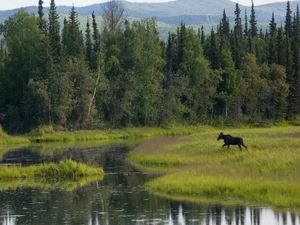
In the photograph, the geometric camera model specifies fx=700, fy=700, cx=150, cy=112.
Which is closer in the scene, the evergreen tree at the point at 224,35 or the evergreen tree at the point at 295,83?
the evergreen tree at the point at 295,83

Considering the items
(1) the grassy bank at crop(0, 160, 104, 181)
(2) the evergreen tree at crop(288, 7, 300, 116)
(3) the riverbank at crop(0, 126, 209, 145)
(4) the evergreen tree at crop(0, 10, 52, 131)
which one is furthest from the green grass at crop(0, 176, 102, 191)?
(2) the evergreen tree at crop(288, 7, 300, 116)

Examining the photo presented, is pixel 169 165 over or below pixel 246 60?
below

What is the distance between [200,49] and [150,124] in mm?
15250

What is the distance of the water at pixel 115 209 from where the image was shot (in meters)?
30.8

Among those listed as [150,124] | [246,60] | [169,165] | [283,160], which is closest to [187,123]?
[150,124]

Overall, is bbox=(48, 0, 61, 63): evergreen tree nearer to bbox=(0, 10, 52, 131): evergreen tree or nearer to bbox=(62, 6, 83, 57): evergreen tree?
bbox=(62, 6, 83, 57): evergreen tree

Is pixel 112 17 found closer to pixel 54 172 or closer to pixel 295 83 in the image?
pixel 295 83

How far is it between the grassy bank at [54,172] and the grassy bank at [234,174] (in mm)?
5087

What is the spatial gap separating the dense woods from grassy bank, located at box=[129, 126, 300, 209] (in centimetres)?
4597

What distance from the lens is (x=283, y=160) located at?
41.3 m

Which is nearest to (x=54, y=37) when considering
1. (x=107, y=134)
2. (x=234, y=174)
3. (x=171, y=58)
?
(x=107, y=134)

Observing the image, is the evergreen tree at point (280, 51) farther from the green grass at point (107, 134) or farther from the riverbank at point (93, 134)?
the green grass at point (107, 134)

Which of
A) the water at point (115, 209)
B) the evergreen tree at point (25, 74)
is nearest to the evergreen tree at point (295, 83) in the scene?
the evergreen tree at point (25, 74)

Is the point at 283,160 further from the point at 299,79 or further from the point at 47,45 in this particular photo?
the point at 299,79
